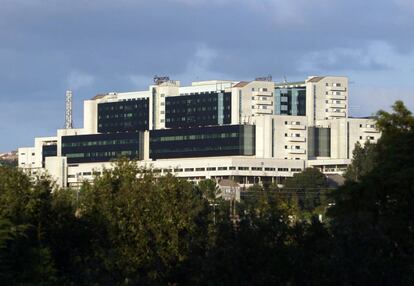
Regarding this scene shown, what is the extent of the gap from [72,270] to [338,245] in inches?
683

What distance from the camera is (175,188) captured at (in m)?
63.7

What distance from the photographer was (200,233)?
4788 cm

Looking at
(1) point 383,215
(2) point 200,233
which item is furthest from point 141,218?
(2) point 200,233

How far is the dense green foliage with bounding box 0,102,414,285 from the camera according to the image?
4197 cm

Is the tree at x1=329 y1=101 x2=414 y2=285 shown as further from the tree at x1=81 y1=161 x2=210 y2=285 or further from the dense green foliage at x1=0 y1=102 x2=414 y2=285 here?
the tree at x1=81 y1=161 x2=210 y2=285

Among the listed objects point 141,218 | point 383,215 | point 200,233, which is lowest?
point 200,233

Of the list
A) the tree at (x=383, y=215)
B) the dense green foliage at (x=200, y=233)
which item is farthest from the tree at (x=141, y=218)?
the tree at (x=383, y=215)

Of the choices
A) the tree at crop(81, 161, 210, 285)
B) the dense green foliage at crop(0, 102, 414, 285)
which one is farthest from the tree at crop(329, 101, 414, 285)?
the tree at crop(81, 161, 210, 285)

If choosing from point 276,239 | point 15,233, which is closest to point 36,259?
point 15,233

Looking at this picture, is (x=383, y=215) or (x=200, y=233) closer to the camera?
(x=200, y=233)

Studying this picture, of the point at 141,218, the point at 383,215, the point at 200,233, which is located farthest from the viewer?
the point at 141,218

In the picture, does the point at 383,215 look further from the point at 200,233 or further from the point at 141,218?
the point at 141,218

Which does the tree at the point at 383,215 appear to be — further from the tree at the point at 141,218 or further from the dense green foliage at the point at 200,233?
the tree at the point at 141,218

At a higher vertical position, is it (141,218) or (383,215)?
(383,215)
